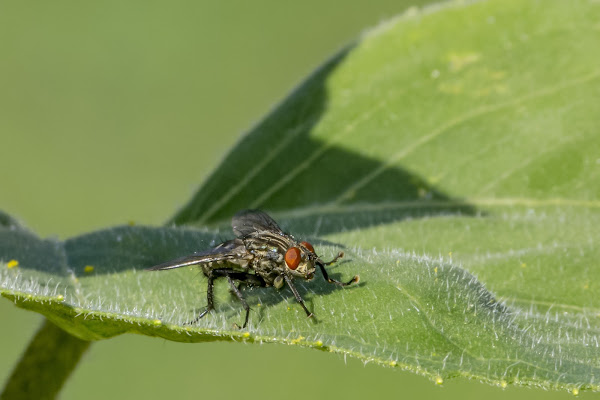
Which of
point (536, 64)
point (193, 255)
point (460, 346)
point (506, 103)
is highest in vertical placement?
point (536, 64)

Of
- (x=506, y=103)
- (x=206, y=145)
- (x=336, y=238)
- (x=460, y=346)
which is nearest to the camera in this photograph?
(x=460, y=346)

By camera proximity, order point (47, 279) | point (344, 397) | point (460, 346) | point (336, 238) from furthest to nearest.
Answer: point (344, 397) < point (336, 238) < point (47, 279) < point (460, 346)

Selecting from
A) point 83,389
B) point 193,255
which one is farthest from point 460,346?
point 83,389

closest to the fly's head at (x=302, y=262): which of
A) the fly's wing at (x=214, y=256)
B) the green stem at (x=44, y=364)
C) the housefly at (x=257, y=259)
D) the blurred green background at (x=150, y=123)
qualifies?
the housefly at (x=257, y=259)

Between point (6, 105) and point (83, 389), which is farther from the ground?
point (6, 105)

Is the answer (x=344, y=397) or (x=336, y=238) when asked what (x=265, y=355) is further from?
(x=336, y=238)

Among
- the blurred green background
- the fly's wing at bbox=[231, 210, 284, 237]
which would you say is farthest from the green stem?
the blurred green background

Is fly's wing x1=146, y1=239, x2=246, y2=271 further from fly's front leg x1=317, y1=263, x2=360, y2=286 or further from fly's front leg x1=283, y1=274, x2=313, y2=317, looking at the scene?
fly's front leg x1=317, y1=263, x2=360, y2=286
